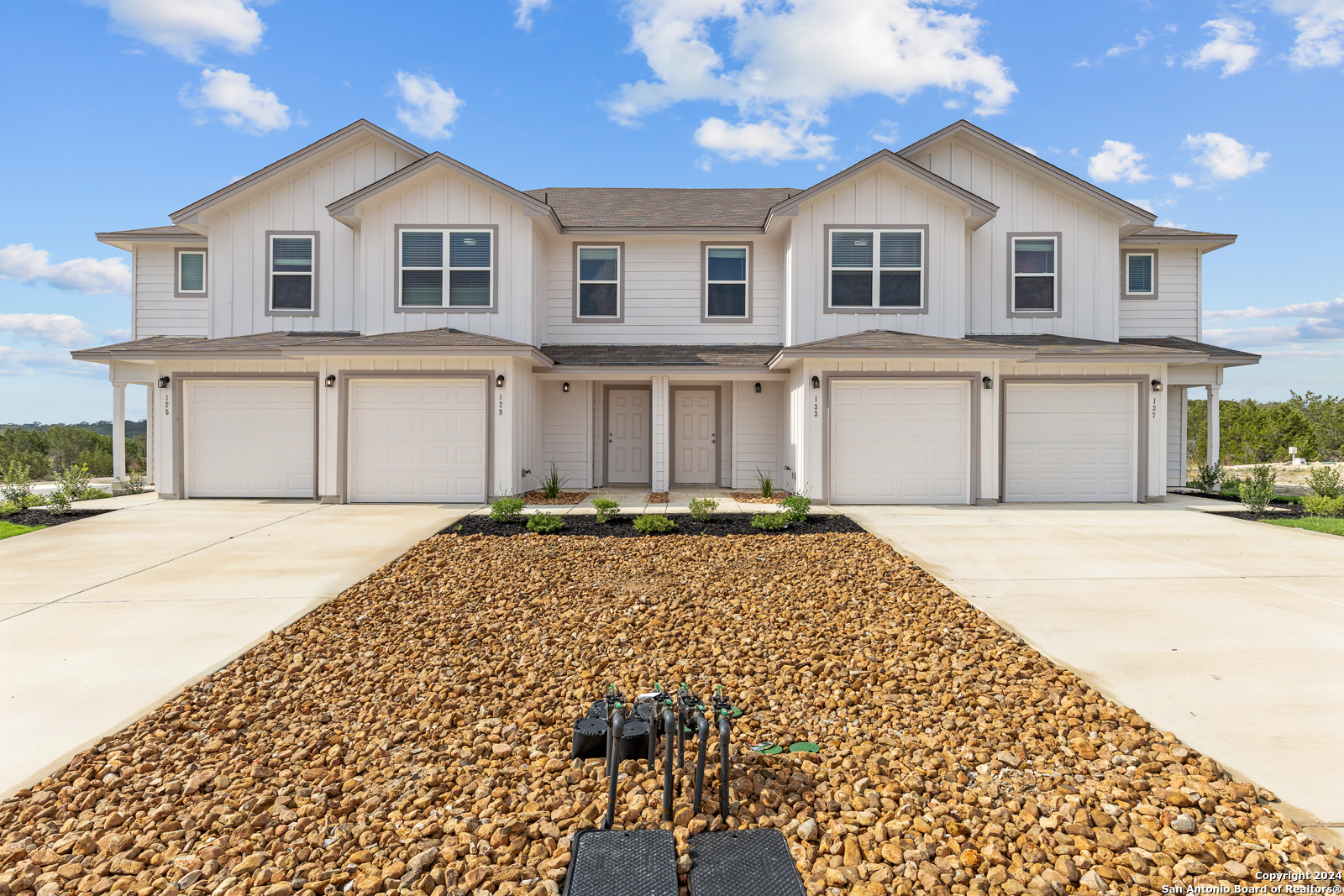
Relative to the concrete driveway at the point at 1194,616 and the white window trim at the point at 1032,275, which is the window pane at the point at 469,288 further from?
the white window trim at the point at 1032,275

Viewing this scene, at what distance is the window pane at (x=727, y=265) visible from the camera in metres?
13.8

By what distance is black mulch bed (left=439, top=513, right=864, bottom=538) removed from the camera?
346 inches

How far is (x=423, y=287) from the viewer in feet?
41.5

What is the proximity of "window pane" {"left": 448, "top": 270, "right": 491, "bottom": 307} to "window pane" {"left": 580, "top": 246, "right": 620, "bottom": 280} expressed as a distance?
213 cm

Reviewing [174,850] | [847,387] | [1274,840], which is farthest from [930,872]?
[847,387]

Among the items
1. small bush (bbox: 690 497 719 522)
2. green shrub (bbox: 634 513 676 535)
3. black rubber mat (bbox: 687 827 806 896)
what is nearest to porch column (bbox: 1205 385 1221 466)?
small bush (bbox: 690 497 719 522)

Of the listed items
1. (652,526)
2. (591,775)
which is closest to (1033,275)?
(652,526)

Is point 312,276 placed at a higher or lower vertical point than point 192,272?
lower

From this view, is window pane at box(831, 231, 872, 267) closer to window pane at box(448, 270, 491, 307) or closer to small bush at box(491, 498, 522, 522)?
window pane at box(448, 270, 491, 307)

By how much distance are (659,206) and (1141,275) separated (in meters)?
10.6

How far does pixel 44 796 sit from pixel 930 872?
3.56m

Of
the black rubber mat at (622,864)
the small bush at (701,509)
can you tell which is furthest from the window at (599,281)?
the black rubber mat at (622,864)

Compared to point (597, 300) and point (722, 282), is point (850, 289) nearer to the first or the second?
point (722, 282)

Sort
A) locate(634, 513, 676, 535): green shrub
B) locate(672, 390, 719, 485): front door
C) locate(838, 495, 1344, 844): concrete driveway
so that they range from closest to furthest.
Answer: locate(838, 495, 1344, 844): concrete driveway < locate(634, 513, 676, 535): green shrub < locate(672, 390, 719, 485): front door
